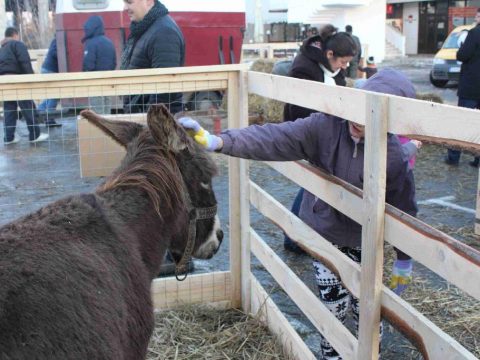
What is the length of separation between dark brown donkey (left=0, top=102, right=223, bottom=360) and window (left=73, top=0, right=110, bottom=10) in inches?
442

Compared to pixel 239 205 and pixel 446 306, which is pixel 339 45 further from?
pixel 446 306

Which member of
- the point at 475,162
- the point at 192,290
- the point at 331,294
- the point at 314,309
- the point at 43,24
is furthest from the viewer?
the point at 43,24

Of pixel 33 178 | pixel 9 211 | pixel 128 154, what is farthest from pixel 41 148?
pixel 128 154

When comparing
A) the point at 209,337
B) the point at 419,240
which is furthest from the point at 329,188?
the point at 209,337

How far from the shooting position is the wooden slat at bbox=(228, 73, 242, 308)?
422 cm

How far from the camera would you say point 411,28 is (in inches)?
1623

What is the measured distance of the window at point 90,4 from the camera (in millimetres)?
13188

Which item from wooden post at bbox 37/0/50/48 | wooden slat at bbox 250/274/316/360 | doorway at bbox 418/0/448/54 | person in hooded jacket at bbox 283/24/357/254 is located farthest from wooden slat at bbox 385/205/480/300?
doorway at bbox 418/0/448/54

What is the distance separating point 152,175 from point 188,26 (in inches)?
426

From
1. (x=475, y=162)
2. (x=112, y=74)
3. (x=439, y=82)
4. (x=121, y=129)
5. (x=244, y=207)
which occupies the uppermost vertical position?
(x=112, y=74)

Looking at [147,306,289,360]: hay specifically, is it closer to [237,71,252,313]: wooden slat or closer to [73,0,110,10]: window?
[237,71,252,313]: wooden slat

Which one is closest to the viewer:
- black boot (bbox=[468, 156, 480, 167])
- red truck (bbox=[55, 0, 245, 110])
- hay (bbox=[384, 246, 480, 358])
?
hay (bbox=[384, 246, 480, 358])

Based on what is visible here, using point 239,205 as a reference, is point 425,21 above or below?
above

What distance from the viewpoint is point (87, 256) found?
2098mm
